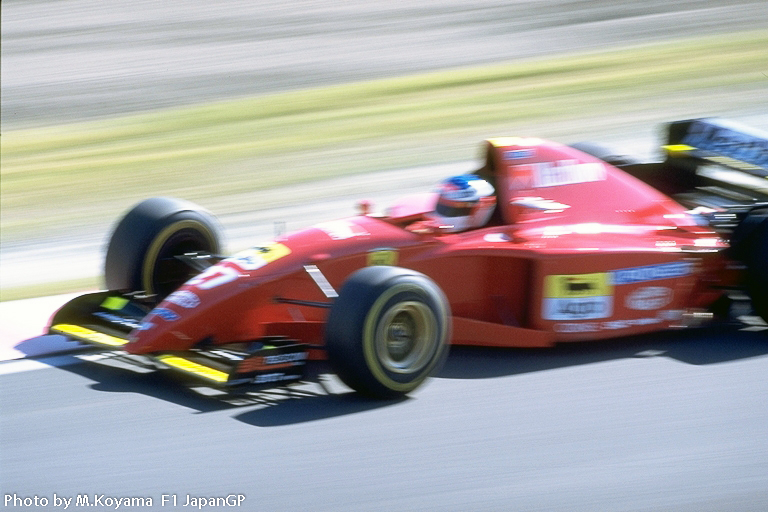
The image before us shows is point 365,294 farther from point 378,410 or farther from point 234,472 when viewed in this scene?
point 234,472

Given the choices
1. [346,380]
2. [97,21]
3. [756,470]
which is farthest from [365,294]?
[97,21]

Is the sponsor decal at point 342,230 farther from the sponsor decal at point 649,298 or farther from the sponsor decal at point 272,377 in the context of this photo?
the sponsor decal at point 649,298

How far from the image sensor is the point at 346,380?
4.84 m

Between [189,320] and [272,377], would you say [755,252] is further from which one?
[189,320]

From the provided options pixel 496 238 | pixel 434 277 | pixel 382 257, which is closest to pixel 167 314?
pixel 382 257

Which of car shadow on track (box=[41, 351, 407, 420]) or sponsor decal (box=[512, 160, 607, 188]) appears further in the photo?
sponsor decal (box=[512, 160, 607, 188])

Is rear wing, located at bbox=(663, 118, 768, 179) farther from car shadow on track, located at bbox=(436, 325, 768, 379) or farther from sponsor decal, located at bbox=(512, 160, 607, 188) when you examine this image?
car shadow on track, located at bbox=(436, 325, 768, 379)

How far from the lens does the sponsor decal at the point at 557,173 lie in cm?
595

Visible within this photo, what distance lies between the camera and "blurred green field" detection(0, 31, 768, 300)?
10383 mm

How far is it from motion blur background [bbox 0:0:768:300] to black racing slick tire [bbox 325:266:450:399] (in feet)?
10.9

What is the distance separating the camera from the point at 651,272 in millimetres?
5766

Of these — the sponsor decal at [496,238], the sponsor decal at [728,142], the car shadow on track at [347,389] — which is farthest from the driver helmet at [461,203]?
the sponsor decal at [728,142]

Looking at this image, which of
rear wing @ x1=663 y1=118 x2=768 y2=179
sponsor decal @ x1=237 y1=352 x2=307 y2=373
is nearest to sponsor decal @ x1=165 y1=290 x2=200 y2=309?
sponsor decal @ x1=237 y1=352 x2=307 y2=373

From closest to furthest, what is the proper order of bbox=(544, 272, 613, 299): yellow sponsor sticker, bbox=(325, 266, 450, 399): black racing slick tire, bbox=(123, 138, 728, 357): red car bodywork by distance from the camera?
bbox=(325, 266, 450, 399): black racing slick tire → bbox=(123, 138, 728, 357): red car bodywork → bbox=(544, 272, 613, 299): yellow sponsor sticker
